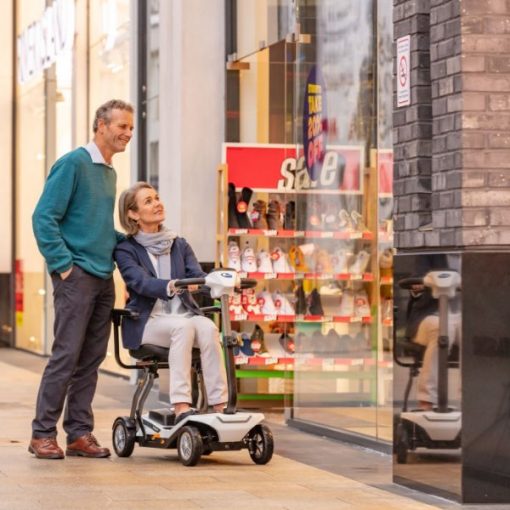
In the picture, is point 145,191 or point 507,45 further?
point 145,191

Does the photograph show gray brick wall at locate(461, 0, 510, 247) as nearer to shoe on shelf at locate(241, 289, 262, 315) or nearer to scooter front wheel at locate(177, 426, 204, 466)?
scooter front wheel at locate(177, 426, 204, 466)

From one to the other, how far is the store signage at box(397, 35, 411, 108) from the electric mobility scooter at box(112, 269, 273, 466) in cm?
126

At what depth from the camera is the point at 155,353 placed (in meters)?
7.92

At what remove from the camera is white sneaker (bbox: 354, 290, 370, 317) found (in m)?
8.96

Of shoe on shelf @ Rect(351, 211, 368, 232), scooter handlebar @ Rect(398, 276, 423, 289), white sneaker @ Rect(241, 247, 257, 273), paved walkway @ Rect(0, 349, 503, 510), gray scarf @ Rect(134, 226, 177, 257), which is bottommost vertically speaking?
paved walkway @ Rect(0, 349, 503, 510)

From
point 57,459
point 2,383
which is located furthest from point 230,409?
point 2,383

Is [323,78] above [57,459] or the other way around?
above

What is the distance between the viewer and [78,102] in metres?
17.0

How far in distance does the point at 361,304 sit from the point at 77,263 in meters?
1.93

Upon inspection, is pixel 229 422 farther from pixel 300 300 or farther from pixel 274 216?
pixel 274 216

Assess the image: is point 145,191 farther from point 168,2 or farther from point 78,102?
point 78,102

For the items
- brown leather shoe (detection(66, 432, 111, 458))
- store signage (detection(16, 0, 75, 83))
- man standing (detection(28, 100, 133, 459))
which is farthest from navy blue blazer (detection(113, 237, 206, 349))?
store signage (detection(16, 0, 75, 83))

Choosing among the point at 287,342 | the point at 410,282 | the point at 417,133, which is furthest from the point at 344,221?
the point at 410,282

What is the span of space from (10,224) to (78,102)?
4.45m
